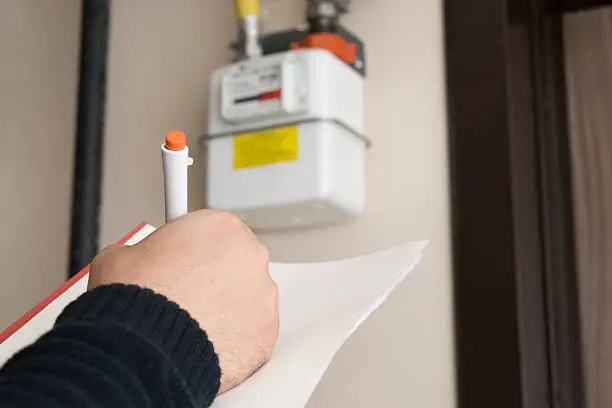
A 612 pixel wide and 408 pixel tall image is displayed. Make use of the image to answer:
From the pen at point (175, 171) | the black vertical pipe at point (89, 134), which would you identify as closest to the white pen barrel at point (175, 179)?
the pen at point (175, 171)

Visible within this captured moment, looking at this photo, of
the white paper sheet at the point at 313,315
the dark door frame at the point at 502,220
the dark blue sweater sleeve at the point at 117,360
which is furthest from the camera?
the dark door frame at the point at 502,220

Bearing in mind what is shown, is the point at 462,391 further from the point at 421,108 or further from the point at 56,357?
the point at 56,357

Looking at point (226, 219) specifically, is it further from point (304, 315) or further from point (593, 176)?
point (593, 176)

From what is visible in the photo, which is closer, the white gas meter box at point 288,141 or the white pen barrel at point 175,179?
the white pen barrel at point 175,179

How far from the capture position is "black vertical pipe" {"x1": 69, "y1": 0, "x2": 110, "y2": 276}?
1.05 m

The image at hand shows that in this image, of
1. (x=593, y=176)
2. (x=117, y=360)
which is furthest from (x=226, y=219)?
(x=593, y=176)

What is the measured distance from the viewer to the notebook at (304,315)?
0.43m

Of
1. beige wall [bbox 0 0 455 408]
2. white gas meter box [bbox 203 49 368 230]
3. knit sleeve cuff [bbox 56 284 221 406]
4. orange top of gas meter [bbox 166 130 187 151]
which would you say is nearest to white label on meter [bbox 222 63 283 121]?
white gas meter box [bbox 203 49 368 230]

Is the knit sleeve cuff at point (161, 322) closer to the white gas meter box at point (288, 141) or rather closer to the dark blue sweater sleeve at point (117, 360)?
the dark blue sweater sleeve at point (117, 360)

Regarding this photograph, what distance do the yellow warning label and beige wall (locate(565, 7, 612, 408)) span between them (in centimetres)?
53

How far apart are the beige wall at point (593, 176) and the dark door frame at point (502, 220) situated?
2.9 inches

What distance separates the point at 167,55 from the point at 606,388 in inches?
32.1

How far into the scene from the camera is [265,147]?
862 mm

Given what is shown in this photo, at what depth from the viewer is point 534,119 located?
100cm
